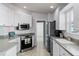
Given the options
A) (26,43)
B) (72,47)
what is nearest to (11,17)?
(26,43)

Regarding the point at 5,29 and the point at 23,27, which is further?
the point at 23,27

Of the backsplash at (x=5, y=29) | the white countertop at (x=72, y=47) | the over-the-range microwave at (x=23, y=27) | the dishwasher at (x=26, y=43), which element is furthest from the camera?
the dishwasher at (x=26, y=43)

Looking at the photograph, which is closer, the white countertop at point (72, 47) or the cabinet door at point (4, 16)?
the white countertop at point (72, 47)

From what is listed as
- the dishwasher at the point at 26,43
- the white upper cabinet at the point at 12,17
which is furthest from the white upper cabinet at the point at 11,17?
the dishwasher at the point at 26,43

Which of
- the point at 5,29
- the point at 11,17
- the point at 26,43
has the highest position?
the point at 11,17

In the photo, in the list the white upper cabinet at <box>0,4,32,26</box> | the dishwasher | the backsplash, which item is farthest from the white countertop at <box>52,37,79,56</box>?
the backsplash

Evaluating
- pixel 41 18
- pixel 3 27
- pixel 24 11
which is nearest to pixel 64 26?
pixel 41 18

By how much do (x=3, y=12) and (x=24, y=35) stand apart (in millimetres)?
728

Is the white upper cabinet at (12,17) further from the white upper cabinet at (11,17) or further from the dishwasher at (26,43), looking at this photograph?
the dishwasher at (26,43)

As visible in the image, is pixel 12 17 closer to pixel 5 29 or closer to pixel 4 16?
pixel 4 16

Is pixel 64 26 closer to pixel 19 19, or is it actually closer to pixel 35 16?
pixel 35 16

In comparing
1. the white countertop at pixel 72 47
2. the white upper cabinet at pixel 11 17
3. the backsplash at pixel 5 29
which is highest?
the white upper cabinet at pixel 11 17

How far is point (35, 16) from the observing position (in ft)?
7.79

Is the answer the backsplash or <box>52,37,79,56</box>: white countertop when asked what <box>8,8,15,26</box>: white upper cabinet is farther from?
<box>52,37,79,56</box>: white countertop
